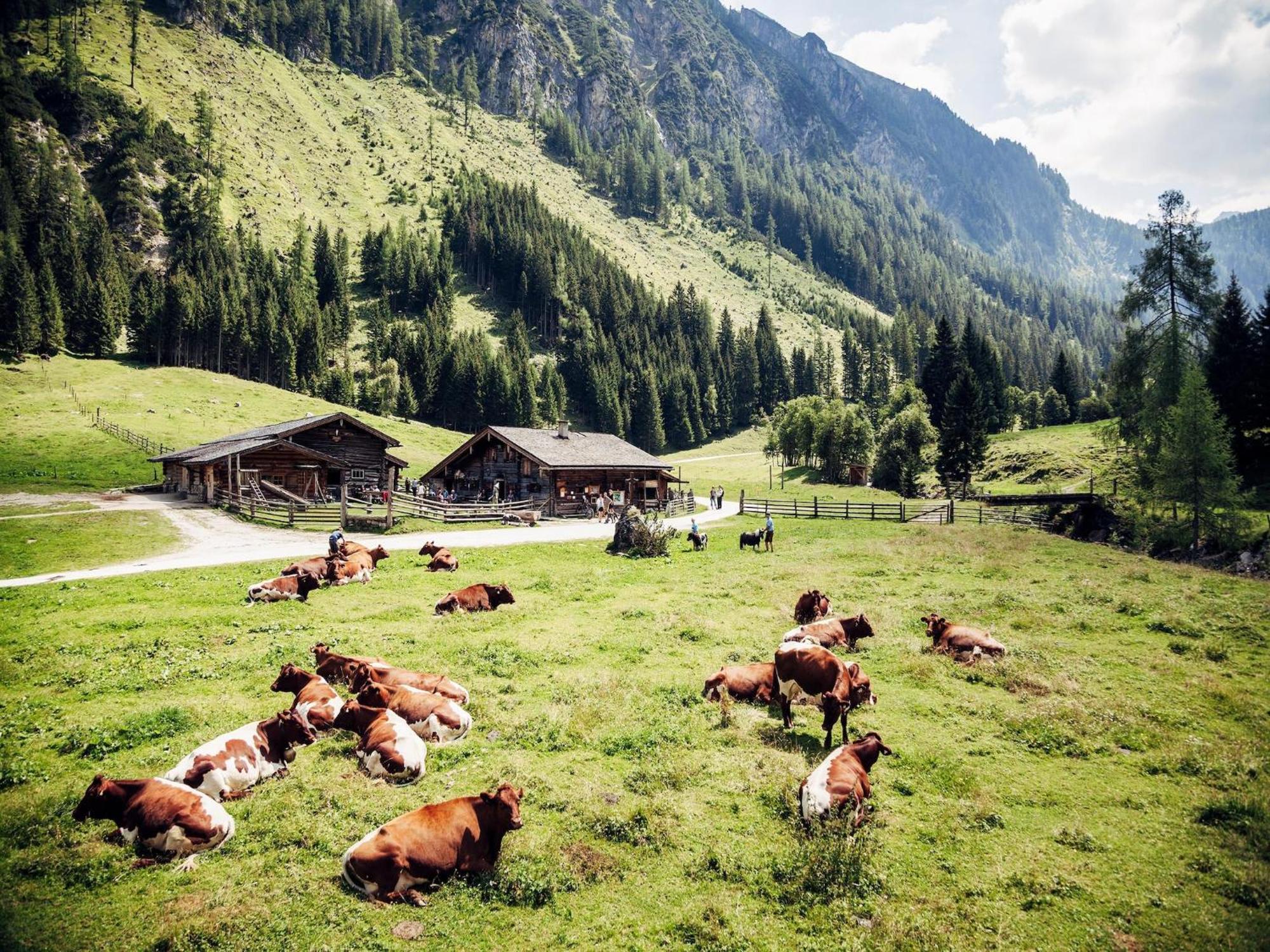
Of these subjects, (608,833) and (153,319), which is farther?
(153,319)

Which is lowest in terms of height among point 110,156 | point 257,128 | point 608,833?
point 608,833

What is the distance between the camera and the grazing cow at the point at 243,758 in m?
7.00

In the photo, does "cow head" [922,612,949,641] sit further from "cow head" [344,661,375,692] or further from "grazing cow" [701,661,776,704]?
"cow head" [344,661,375,692]

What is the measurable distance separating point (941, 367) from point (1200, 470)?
56.8m

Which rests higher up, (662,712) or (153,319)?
(153,319)

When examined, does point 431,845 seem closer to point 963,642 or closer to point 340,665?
point 340,665

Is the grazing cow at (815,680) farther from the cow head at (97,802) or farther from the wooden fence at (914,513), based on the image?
the wooden fence at (914,513)

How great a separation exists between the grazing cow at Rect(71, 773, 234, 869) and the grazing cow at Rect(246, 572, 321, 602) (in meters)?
9.92

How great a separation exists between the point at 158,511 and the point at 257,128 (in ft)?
561

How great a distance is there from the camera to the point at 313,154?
513 feet

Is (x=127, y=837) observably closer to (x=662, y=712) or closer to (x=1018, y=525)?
(x=662, y=712)

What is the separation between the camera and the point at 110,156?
118938 mm

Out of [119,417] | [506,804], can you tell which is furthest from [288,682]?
[119,417]

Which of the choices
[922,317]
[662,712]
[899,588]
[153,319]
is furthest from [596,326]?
[662,712]
